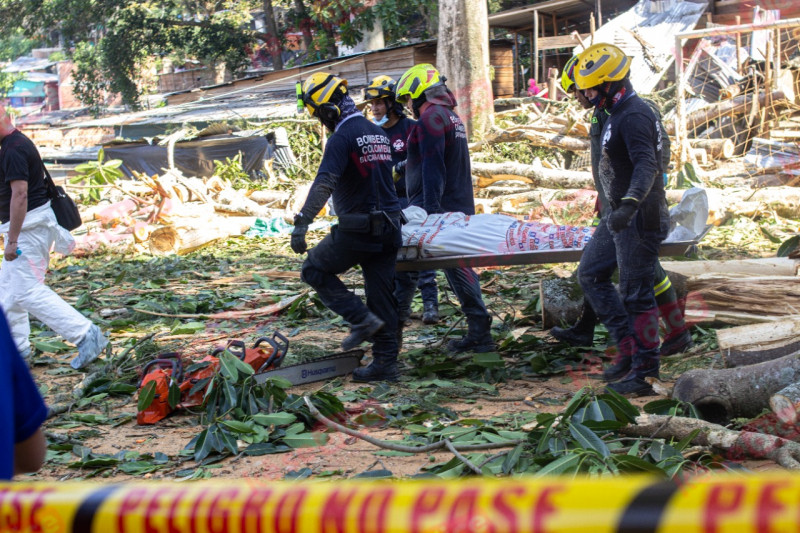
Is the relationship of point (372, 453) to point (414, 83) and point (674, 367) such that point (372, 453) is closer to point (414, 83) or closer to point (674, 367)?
point (674, 367)

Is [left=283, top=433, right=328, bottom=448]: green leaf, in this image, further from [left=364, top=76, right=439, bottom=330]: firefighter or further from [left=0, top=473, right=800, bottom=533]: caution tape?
[left=0, top=473, right=800, bottom=533]: caution tape

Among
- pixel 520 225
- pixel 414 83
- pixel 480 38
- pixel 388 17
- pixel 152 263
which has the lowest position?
pixel 152 263

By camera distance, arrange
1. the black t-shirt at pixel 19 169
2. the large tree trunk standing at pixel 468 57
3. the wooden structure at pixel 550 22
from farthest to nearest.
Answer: the wooden structure at pixel 550 22, the large tree trunk standing at pixel 468 57, the black t-shirt at pixel 19 169

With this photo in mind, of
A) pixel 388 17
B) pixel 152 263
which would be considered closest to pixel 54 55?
pixel 388 17

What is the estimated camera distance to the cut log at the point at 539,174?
14023 mm

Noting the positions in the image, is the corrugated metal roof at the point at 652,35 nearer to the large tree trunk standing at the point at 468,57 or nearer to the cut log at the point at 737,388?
the large tree trunk standing at the point at 468,57

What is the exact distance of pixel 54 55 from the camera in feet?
194

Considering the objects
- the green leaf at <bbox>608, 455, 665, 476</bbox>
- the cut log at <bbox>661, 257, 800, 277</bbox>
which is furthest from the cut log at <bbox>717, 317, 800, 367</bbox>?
the green leaf at <bbox>608, 455, 665, 476</bbox>

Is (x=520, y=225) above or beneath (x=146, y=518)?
beneath

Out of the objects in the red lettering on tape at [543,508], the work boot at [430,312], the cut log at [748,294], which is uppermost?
the red lettering on tape at [543,508]

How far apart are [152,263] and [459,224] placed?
7.57 metres

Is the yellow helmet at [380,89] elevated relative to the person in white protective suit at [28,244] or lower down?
elevated

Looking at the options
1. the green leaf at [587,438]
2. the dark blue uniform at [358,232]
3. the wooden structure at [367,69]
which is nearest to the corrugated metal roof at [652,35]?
the wooden structure at [367,69]

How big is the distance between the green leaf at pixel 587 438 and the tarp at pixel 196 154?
17.4 meters
